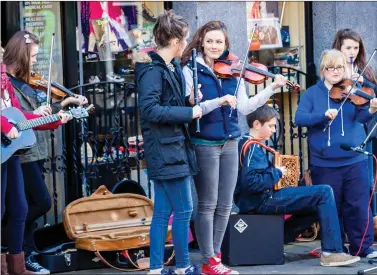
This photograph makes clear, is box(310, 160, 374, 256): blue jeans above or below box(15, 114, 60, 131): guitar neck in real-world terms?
below

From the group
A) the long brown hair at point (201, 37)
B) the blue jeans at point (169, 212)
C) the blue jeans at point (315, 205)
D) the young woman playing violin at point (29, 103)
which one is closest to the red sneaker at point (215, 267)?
the blue jeans at point (169, 212)

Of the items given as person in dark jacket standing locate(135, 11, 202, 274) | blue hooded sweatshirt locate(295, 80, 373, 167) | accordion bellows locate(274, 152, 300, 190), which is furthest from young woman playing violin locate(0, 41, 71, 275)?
blue hooded sweatshirt locate(295, 80, 373, 167)

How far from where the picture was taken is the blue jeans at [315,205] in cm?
717

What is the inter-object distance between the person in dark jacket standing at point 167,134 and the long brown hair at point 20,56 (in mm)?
1032

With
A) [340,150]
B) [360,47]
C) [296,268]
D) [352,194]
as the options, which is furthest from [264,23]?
[296,268]

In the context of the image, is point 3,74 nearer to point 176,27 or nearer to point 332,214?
point 176,27

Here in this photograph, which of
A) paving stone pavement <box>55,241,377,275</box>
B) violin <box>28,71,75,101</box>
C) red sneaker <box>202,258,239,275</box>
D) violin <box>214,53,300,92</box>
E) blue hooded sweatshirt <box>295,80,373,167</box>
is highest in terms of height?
violin <box>214,53,300,92</box>

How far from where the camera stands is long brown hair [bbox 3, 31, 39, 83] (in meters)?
7.02

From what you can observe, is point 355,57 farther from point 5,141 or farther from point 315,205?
point 5,141

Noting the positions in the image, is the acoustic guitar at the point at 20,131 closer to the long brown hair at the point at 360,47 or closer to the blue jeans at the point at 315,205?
the blue jeans at the point at 315,205

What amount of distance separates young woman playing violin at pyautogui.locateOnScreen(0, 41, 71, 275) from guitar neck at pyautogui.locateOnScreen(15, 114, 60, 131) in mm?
61

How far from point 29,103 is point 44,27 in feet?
4.55

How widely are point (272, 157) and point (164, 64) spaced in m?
1.50

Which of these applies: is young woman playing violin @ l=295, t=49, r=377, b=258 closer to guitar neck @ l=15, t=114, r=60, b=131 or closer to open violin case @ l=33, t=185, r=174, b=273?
open violin case @ l=33, t=185, r=174, b=273
